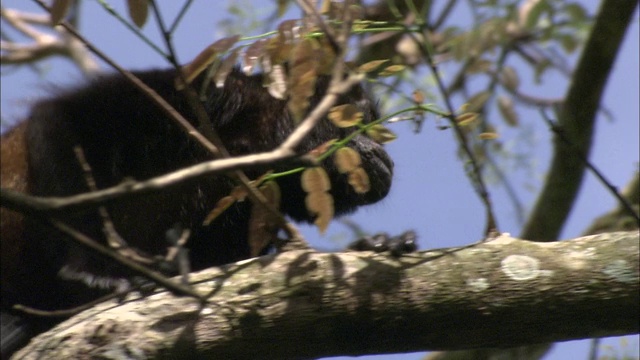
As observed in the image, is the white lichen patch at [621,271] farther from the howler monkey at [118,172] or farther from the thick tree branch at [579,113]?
the thick tree branch at [579,113]

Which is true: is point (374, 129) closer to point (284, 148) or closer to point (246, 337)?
point (246, 337)

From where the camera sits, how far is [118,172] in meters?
3.39

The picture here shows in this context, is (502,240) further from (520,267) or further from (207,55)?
(207,55)

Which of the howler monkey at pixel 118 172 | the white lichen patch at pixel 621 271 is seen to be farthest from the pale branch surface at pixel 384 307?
the howler monkey at pixel 118 172

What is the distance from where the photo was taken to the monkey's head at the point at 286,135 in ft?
12.0

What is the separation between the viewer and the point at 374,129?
94.7 inches

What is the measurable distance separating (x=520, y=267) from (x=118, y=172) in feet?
5.98

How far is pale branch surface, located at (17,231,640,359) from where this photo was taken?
6.53 ft

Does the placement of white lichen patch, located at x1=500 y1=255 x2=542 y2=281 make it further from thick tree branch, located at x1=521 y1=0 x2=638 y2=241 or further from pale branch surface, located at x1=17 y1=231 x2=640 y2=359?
thick tree branch, located at x1=521 y1=0 x2=638 y2=241

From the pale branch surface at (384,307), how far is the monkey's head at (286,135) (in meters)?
1.50

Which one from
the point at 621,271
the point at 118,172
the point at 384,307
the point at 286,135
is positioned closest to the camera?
the point at 621,271

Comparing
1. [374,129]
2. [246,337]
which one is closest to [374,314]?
[246,337]

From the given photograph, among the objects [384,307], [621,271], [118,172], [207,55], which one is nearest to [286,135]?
[118,172]

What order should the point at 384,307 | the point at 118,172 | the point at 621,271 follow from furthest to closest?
1. the point at 118,172
2. the point at 384,307
3. the point at 621,271
